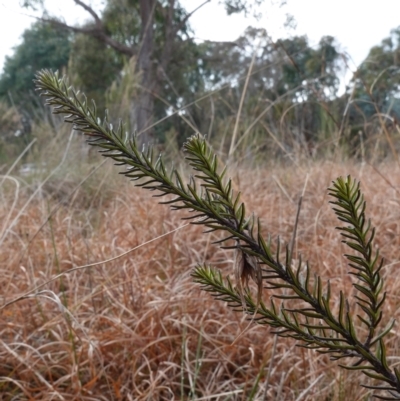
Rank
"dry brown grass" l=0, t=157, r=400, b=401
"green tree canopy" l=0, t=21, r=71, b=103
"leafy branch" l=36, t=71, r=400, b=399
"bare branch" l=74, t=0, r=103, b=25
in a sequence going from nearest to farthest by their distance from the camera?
1. "leafy branch" l=36, t=71, r=400, b=399
2. "dry brown grass" l=0, t=157, r=400, b=401
3. "bare branch" l=74, t=0, r=103, b=25
4. "green tree canopy" l=0, t=21, r=71, b=103

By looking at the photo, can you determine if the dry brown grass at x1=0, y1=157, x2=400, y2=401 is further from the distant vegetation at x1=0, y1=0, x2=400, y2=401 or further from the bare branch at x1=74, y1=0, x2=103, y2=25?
the bare branch at x1=74, y1=0, x2=103, y2=25

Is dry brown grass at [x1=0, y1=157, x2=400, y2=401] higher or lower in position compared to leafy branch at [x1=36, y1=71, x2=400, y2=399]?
lower

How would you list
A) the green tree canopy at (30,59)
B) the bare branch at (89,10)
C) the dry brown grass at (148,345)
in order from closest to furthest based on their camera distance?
1. the dry brown grass at (148,345)
2. the bare branch at (89,10)
3. the green tree canopy at (30,59)

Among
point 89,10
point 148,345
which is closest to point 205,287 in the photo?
point 148,345

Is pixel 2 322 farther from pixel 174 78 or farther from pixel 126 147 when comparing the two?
pixel 174 78

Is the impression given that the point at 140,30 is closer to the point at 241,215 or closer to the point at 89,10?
the point at 89,10

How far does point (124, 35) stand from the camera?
835 centimetres

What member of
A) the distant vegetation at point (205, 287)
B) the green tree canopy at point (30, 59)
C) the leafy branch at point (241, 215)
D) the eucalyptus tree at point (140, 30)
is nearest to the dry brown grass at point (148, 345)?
the distant vegetation at point (205, 287)

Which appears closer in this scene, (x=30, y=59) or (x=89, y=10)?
(x=89, y=10)

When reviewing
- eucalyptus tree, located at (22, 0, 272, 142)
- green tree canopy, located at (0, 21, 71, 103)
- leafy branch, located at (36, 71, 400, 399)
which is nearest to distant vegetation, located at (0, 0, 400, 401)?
leafy branch, located at (36, 71, 400, 399)

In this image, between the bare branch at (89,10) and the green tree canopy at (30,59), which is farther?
the green tree canopy at (30,59)

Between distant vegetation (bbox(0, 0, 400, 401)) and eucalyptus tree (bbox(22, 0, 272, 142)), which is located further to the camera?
eucalyptus tree (bbox(22, 0, 272, 142))

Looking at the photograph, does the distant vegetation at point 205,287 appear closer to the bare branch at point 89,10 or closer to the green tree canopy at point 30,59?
the bare branch at point 89,10

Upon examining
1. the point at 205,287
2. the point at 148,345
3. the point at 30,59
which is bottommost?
the point at 148,345
